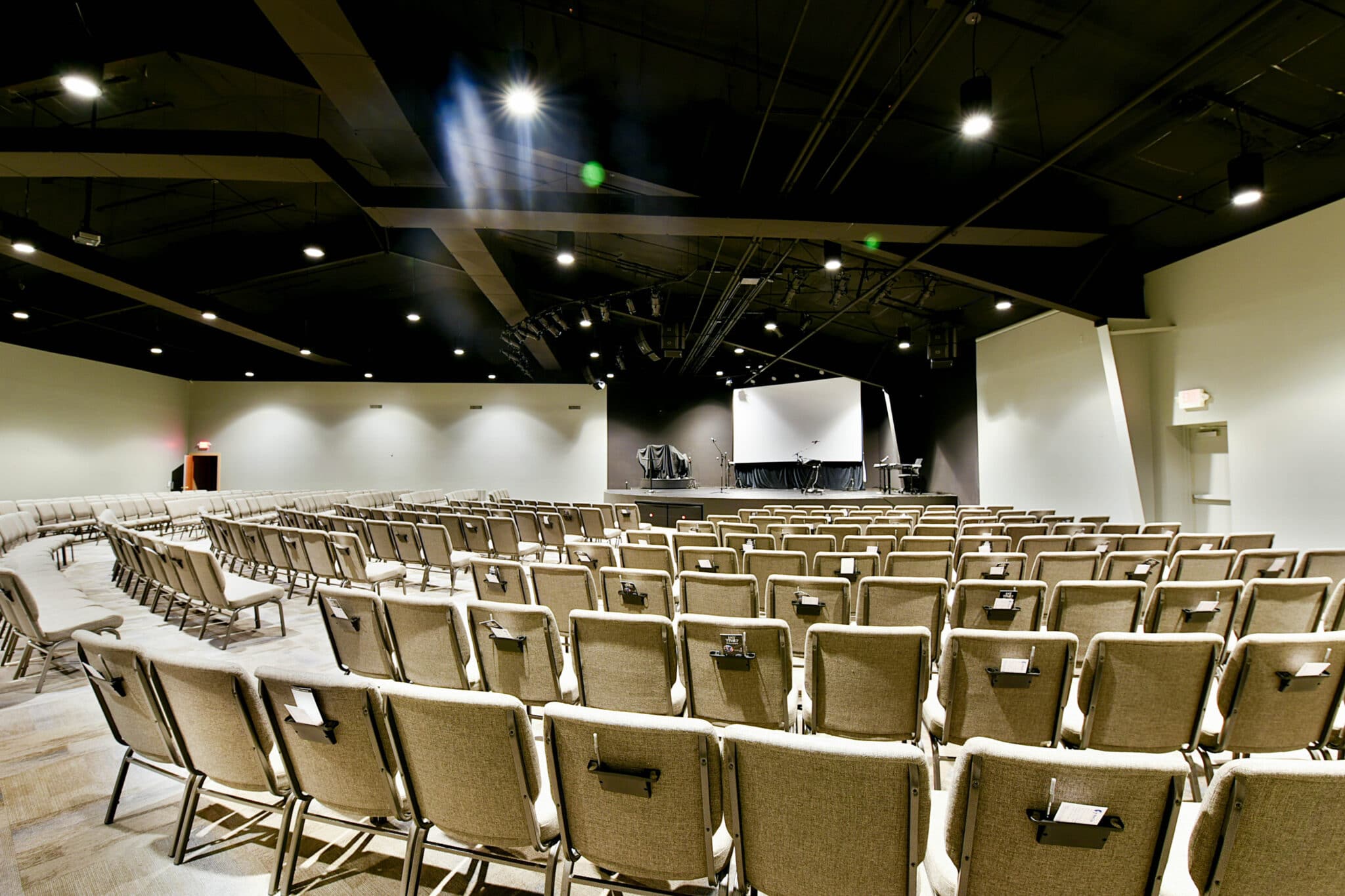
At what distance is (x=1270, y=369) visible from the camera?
23.1ft

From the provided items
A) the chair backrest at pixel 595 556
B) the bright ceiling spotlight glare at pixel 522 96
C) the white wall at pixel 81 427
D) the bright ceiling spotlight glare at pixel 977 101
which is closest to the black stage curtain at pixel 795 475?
the chair backrest at pixel 595 556

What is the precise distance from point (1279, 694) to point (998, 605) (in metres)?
1.03

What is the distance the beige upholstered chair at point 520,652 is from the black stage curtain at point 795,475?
13.6 meters

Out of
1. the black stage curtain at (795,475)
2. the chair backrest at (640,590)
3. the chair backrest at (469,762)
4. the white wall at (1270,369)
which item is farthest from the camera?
the black stage curtain at (795,475)

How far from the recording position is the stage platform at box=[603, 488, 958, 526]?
39.3 ft

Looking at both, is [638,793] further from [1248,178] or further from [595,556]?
[1248,178]

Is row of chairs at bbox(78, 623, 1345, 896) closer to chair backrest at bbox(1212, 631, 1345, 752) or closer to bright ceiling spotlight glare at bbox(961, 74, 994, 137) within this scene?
chair backrest at bbox(1212, 631, 1345, 752)

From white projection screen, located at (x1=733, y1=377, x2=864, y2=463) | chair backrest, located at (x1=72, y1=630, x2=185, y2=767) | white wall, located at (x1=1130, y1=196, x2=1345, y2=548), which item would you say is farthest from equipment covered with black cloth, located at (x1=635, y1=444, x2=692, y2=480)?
chair backrest, located at (x1=72, y1=630, x2=185, y2=767)

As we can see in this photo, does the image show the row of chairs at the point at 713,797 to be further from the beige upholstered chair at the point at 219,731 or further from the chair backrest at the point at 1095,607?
the chair backrest at the point at 1095,607

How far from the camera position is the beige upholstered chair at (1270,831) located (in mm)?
1080

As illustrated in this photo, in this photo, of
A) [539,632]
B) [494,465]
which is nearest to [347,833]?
[539,632]

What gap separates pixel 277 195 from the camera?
9.15 m

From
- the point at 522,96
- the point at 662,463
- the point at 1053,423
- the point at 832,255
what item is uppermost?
the point at 522,96

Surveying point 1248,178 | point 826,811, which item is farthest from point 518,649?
point 1248,178
